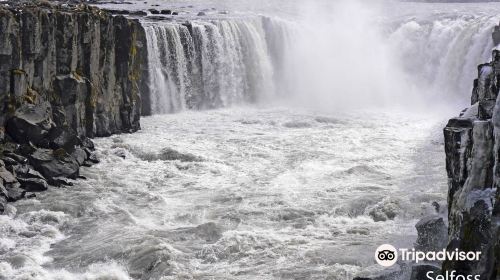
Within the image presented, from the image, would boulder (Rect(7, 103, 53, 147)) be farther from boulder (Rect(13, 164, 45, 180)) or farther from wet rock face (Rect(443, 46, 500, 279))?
wet rock face (Rect(443, 46, 500, 279))

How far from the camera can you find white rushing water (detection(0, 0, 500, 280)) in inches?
614

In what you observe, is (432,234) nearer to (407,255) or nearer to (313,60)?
(407,255)

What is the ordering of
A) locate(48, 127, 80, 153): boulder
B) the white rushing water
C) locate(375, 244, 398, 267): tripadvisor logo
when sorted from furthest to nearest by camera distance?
1. locate(48, 127, 80, 153): boulder
2. the white rushing water
3. locate(375, 244, 398, 267): tripadvisor logo

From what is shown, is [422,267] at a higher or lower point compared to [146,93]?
lower

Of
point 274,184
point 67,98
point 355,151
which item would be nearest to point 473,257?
point 274,184

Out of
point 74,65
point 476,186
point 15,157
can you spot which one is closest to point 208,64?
point 74,65

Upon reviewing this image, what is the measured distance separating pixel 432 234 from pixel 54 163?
13.8 metres

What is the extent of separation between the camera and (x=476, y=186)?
1031cm

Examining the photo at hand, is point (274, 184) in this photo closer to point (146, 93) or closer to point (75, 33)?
point (75, 33)

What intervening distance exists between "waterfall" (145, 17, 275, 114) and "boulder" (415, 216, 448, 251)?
22.1 meters

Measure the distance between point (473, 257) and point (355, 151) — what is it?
55.3 ft

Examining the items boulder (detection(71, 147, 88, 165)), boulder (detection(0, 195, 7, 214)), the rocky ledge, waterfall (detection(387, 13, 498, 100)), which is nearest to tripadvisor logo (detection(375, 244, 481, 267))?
boulder (detection(0, 195, 7, 214))

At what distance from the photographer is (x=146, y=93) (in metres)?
33.5

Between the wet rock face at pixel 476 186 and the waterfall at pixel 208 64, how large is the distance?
24.2 m
